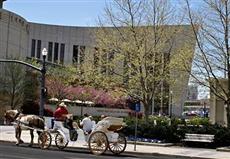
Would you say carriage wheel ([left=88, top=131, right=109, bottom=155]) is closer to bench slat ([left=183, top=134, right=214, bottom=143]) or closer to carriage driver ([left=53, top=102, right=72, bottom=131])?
carriage driver ([left=53, top=102, right=72, bottom=131])

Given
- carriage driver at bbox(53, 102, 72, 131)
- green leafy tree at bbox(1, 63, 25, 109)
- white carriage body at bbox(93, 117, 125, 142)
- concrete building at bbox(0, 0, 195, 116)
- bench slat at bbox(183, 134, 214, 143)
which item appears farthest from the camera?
concrete building at bbox(0, 0, 195, 116)

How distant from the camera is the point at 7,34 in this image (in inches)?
3511

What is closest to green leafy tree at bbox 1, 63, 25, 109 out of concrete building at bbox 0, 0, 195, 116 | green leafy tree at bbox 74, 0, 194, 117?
concrete building at bbox 0, 0, 195, 116

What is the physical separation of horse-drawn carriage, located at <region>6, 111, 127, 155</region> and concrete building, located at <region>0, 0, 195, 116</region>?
58.4 meters

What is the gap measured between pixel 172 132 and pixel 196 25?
6470 mm

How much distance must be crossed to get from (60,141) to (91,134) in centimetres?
206

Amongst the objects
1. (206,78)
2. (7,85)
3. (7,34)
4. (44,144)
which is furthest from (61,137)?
(7,34)

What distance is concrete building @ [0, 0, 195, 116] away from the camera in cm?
8888

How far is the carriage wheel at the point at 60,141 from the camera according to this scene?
24250 millimetres

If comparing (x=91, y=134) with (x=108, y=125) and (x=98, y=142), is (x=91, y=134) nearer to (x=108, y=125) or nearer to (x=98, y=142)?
(x=98, y=142)

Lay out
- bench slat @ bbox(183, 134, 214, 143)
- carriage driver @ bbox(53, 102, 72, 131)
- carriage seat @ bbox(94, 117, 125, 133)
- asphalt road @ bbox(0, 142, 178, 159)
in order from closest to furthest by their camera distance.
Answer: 1. asphalt road @ bbox(0, 142, 178, 159)
2. carriage seat @ bbox(94, 117, 125, 133)
3. carriage driver @ bbox(53, 102, 72, 131)
4. bench slat @ bbox(183, 134, 214, 143)

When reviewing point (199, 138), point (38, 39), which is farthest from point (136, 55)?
point (38, 39)

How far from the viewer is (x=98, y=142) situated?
22875mm

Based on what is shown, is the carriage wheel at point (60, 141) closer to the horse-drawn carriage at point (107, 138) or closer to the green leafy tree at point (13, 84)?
the horse-drawn carriage at point (107, 138)
